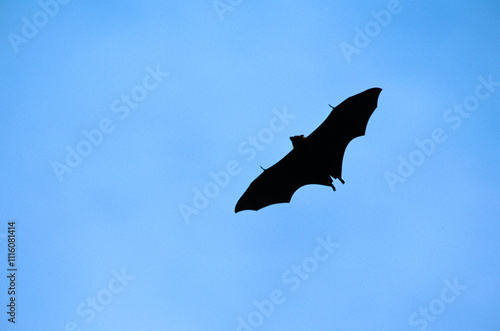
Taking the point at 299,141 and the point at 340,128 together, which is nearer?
the point at 299,141

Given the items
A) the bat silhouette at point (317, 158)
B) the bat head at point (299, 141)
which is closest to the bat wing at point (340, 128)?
the bat silhouette at point (317, 158)

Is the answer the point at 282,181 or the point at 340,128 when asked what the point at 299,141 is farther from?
the point at 282,181

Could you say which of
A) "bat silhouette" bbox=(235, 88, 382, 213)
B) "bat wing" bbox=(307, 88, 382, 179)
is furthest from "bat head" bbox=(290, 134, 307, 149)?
"bat wing" bbox=(307, 88, 382, 179)

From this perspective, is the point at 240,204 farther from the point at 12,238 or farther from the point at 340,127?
the point at 12,238

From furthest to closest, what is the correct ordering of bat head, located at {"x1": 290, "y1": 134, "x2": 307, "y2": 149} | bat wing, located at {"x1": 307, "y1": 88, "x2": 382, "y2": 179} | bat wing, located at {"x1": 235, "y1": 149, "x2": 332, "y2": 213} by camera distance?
bat wing, located at {"x1": 235, "y1": 149, "x2": 332, "y2": 213}, bat wing, located at {"x1": 307, "y1": 88, "x2": 382, "y2": 179}, bat head, located at {"x1": 290, "y1": 134, "x2": 307, "y2": 149}

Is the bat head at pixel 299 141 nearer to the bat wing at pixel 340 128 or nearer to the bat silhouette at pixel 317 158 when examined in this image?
the bat silhouette at pixel 317 158

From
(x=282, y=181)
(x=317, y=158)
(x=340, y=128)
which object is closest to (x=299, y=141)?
(x=317, y=158)

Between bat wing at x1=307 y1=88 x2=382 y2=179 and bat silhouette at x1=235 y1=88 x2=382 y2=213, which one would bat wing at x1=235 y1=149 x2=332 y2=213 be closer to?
bat silhouette at x1=235 y1=88 x2=382 y2=213

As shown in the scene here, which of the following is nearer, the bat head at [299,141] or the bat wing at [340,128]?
the bat head at [299,141]
